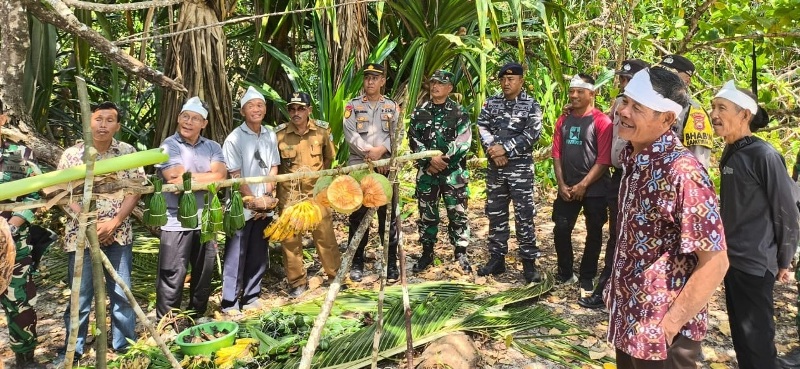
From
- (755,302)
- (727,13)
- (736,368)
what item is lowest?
(736,368)

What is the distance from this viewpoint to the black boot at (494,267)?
4559mm

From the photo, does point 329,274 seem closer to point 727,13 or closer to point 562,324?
point 562,324

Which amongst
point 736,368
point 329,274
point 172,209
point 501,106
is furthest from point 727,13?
point 172,209

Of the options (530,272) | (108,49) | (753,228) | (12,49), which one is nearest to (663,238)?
(753,228)

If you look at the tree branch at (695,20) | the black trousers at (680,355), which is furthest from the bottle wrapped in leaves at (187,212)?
the tree branch at (695,20)

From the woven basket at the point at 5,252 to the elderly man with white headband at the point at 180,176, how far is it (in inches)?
79.4

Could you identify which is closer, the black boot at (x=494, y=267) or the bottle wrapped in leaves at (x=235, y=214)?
the bottle wrapped in leaves at (x=235, y=214)

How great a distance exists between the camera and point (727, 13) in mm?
3471

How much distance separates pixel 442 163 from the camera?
446cm

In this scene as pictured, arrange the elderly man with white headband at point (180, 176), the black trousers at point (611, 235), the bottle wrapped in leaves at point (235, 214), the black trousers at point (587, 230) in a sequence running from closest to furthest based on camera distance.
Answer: the bottle wrapped in leaves at point (235, 214) < the elderly man with white headband at point (180, 176) < the black trousers at point (611, 235) < the black trousers at point (587, 230)

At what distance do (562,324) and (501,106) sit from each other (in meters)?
1.76

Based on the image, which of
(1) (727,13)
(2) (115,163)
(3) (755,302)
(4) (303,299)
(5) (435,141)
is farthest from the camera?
(5) (435,141)

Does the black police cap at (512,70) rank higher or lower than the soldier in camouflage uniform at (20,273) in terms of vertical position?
higher

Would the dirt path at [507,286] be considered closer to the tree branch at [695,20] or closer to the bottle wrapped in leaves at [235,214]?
the bottle wrapped in leaves at [235,214]
